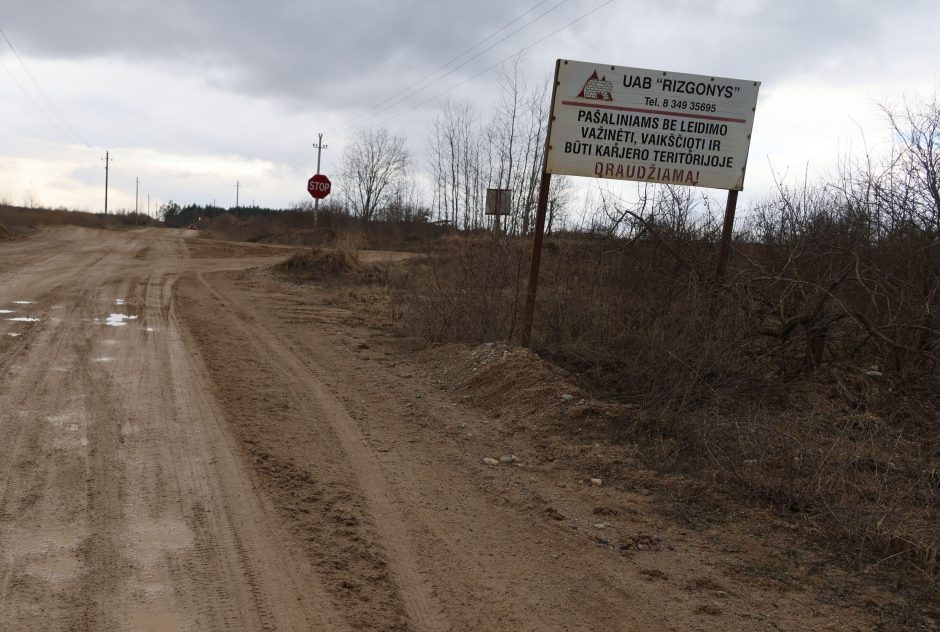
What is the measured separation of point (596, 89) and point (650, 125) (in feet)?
2.55

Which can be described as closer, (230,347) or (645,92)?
(645,92)

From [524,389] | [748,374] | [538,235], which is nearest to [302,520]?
[524,389]

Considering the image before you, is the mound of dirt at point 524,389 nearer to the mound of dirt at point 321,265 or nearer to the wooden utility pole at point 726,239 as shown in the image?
the wooden utility pole at point 726,239

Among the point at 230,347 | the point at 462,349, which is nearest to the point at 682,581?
the point at 462,349

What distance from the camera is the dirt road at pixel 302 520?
135 inches

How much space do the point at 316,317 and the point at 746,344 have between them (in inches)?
319

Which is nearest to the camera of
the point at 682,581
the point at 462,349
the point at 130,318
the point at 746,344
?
the point at 682,581

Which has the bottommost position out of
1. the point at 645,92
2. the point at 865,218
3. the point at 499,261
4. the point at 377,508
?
the point at 377,508

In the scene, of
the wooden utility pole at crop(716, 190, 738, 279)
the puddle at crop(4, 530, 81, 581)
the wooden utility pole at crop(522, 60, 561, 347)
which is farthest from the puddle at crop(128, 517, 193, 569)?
the wooden utility pole at crop(716, 190, 738, 279)

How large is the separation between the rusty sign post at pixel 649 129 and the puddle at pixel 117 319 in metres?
6.50

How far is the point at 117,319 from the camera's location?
11.3 m

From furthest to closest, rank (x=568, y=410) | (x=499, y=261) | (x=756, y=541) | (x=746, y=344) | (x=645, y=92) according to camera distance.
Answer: (x=499, y=261), (x=645, y=92), (x=746, y=344), (x=568, y=410), (x=756, y=541)

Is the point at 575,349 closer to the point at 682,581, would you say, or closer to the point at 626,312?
the point at 626,312

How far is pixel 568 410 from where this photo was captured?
693 cm
